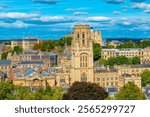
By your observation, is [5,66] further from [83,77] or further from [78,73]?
[83,77]

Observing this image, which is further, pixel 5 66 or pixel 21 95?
pixel 5 66

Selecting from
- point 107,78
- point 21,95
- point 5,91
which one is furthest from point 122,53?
point 21,95

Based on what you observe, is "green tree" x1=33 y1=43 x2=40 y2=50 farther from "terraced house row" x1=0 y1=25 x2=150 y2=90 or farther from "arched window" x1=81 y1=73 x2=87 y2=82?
"arched window" x1=81 y1=73 x2=87 y2=82

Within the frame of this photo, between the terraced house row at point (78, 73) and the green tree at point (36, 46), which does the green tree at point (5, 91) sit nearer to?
the terraced house row at point (78, 73)

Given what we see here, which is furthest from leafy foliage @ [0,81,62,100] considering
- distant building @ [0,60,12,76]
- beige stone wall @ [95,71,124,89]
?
distant building @ [0,60,12,76]

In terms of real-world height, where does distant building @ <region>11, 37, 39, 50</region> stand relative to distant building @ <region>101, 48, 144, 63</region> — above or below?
above

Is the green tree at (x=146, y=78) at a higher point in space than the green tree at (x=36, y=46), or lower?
lower

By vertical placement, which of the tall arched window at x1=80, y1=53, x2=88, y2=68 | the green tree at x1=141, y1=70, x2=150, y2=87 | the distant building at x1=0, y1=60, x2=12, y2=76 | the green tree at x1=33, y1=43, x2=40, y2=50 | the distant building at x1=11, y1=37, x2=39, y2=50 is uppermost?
the distant building at x1=11, y1=37, x2=39, y2=50

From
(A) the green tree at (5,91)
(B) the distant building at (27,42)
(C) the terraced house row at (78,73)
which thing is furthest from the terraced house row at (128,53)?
(A) the green tree at (5,91)

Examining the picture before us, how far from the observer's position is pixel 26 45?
56250 mm

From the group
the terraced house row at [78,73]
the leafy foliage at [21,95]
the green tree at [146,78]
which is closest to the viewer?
the leafy foliage at [21,95]

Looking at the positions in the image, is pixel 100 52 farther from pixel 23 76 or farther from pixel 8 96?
pixel 8 96

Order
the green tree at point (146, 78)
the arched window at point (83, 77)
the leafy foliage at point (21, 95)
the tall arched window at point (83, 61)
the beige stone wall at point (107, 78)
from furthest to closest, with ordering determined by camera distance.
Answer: the tall arched window at point (83, 61), the arched window at point (83, 77), the beige stone wall at point (107, 78), the green tree at point (146, 78), the leafy foliage at point (21, 95)

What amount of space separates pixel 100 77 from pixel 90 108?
2419cm
